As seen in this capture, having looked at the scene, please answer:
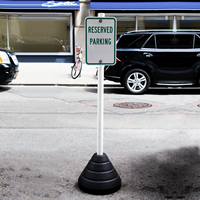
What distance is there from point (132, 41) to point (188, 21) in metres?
10.3

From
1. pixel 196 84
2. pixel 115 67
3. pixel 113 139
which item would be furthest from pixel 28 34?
pixel 113 139

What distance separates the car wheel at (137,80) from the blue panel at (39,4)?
927cm

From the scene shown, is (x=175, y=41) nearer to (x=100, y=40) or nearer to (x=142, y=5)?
(x=100, y=40)

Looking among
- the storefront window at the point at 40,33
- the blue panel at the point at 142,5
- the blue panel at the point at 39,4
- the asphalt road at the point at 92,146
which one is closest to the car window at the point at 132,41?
the asphalt road at the point at 92,146

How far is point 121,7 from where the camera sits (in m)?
18.4

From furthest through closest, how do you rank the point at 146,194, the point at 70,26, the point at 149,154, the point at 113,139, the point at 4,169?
the point at 70,26 < the point at 113,139 < the point at 149,154 < the point at 4,169 < the point at 146,194

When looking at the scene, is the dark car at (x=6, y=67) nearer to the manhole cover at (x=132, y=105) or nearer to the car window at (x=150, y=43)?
the manhole cover at (x=132, y=105)

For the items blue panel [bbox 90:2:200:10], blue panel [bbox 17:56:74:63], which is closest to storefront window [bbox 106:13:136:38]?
blue panel [bbox 90:2:200:10]

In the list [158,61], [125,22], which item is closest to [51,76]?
[158,61]

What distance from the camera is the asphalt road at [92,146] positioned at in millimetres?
3781

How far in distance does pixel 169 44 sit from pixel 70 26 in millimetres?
10199

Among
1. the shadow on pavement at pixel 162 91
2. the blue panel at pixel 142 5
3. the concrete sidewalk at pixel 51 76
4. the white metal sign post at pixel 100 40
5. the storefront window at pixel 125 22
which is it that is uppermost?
the blue panel at pixel 142 5

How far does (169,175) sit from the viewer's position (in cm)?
414

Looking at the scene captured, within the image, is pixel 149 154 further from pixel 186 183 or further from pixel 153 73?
pixel 153 73
